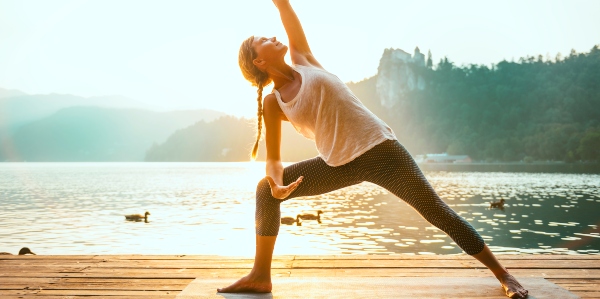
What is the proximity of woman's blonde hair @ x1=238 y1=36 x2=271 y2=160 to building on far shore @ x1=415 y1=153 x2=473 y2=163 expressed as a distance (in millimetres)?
128805

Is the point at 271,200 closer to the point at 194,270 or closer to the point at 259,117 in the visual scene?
the point at 259,117

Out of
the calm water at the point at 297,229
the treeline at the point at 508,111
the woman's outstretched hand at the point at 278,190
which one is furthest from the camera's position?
the treeline at the point at 508,111

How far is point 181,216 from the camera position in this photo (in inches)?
1291

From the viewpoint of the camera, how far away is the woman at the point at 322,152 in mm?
3270

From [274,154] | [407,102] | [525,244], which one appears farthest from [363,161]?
[407,102]

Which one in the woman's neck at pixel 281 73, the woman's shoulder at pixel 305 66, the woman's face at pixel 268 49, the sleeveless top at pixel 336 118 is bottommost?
the sleeveless top at pixel 336 118

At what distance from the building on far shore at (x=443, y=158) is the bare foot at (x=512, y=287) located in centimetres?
12854

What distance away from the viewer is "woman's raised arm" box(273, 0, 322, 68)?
3.65 meters

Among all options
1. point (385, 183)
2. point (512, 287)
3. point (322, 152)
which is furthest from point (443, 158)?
point (322, 152)

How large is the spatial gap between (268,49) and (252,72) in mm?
200

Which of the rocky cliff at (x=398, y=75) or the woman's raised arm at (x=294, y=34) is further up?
the rocky cliff at (x=398, y=75)

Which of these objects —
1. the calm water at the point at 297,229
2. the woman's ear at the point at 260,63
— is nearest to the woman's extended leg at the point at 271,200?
the woman's ear at the point at 260,63

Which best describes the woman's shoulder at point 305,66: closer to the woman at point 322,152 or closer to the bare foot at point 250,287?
the woman at point 322,152

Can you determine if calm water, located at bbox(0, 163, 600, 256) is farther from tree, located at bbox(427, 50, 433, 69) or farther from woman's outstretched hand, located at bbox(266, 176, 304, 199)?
tree, located at bbox(427, 50, 433, 69)
